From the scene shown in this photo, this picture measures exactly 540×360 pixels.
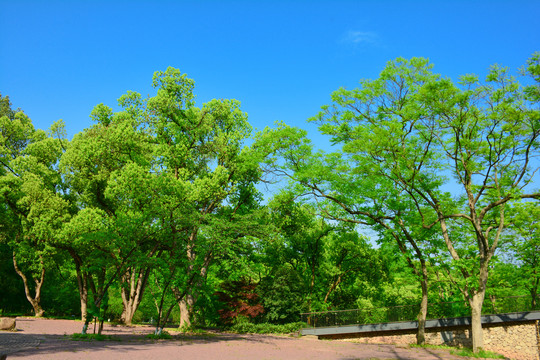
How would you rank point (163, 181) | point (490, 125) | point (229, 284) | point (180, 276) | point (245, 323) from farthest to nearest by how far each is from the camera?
1. point (229, 284)
2. point (245, 323)
3. point (163, 181)
4. point (180, 276)
5. point (490, 125)

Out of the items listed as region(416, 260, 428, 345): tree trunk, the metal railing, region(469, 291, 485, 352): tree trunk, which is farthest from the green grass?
region(469, 291, 485, 352): tree trunk

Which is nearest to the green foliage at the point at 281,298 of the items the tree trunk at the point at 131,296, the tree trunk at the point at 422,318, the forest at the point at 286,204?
the forest at the point at 286,204

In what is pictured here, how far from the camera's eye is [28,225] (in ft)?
85.5

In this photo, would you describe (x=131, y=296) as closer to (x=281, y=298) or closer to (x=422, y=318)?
(x=281, y=298)

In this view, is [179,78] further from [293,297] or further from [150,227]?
[293,297]

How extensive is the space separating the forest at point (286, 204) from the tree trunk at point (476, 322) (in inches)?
3.2

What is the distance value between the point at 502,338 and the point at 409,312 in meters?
4.49

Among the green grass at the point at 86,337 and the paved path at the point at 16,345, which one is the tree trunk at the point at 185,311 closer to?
the green grass at the point at 86,337

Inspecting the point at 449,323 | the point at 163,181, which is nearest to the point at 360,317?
the point at 449,323

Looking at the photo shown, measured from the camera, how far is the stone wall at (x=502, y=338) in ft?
57.7

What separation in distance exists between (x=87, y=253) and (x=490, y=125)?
2703cm

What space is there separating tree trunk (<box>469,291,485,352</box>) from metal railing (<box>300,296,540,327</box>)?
1.75 metres

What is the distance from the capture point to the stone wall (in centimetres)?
1758

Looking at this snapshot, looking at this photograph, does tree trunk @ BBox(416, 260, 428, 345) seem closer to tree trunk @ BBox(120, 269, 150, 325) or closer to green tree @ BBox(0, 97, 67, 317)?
tree trunk @ BBox(120, 269, 150, 325)
